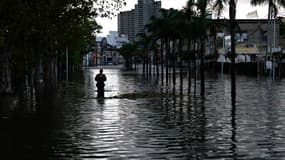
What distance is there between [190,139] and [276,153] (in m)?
2.83

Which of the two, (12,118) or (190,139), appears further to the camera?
(12,118)

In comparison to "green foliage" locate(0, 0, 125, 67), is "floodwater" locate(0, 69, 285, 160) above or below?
below

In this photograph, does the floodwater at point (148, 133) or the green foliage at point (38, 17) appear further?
the green foliage at point (38, 17)

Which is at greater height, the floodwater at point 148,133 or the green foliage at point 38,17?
the green foliage at point 38,17

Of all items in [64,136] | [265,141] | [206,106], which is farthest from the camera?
[206,106]

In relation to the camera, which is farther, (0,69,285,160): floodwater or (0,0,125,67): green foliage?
(0,0,125,67): green foliage

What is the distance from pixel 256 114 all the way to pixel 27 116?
8042 mm

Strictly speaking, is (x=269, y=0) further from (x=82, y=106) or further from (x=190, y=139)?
(x=190, y=139)

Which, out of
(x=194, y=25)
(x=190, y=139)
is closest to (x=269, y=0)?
(x=194, y=25)

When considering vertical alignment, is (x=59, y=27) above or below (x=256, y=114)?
above

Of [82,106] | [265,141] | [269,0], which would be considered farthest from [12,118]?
[269,0]

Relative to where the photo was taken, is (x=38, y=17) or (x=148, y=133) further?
(x=38, y=17)

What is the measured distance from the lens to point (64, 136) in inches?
618

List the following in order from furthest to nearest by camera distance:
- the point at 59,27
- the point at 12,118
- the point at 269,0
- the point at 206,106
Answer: the point at 269,0 < the point at 59,27 < the point at 206,106 < the point at 12,118
